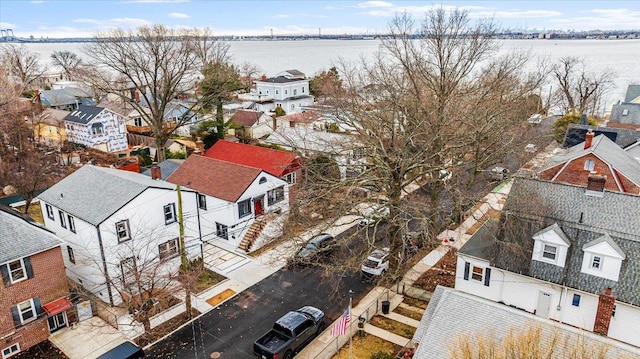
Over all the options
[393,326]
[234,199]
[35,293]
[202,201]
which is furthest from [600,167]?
[35,293]

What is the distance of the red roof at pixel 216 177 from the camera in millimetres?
32656

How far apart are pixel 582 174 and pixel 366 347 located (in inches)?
1043

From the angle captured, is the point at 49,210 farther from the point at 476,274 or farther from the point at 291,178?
the point at 476,274

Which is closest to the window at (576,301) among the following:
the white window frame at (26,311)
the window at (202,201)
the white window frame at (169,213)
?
the white window frame at (169,213)

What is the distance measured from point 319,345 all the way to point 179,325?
8110mm

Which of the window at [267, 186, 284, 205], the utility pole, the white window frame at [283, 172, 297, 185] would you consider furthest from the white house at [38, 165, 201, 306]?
the white window frame at [283, 172, 297, 185]

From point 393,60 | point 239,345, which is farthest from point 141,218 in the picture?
point 393,60

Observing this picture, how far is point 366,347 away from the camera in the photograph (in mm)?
21781

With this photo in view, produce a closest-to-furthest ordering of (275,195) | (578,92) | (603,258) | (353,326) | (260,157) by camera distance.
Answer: (603,258)
(353,326)
(275,195)
(260,157)
(578,92)

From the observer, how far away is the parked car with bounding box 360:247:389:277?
2831 centimetres

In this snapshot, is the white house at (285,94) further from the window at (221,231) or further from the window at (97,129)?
the window at (221,231)

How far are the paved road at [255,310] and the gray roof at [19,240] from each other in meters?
8.20

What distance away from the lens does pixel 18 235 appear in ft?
72.6

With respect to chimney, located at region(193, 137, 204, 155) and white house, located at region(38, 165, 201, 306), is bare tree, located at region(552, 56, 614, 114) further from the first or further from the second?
white house, located at region(38, 165, 201, 306)
